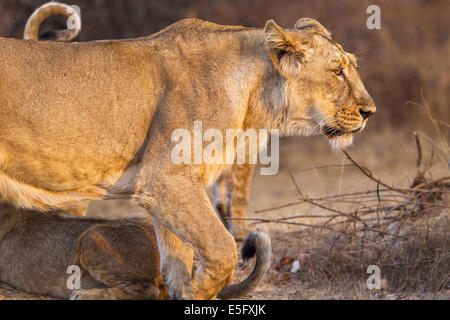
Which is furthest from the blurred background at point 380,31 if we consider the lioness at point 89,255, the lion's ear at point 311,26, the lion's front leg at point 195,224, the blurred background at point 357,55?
the lion's front leg at point 195,224

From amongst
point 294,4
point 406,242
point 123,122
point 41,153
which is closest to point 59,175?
point 41,153

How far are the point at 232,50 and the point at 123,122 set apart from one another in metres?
0.74

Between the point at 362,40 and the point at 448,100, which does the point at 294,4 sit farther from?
the point at 448,100

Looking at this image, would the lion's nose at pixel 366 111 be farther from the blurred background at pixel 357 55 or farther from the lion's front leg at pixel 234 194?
the blurred background at pixel 357 55

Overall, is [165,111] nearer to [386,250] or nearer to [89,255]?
[89,255]

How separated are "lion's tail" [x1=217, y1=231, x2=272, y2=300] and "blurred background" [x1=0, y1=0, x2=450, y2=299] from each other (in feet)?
10.4

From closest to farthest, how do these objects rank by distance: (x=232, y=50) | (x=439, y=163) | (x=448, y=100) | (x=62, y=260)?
(x=232, y=50)
(x=62, y=260)
(x=439, y=163)
(x=448, y=100)

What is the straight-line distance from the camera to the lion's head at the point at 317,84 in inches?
Answer: 166

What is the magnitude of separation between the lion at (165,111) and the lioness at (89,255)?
356mm

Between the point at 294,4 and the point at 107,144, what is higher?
the point at 294,4

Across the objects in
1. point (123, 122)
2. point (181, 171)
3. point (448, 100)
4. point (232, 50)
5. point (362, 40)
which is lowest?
point (181, 171)

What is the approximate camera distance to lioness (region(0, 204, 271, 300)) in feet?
14.6

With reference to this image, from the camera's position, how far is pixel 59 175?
4055 mm

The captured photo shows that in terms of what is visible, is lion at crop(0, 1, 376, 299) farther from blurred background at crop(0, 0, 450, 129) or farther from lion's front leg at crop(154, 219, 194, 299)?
blurred background at crop(0, 0, 450, 129)
